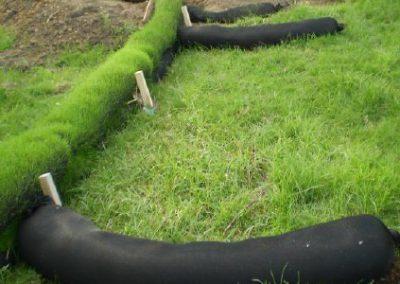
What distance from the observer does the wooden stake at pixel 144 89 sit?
5926 mm

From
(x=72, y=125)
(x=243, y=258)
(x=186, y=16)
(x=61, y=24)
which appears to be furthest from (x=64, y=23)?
(x=243, y=258)

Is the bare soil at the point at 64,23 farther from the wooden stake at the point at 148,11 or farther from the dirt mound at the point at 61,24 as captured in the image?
the wooden stake at the point at 148,11

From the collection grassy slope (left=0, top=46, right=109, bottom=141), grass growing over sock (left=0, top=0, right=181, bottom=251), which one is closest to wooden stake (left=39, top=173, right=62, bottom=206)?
grass growing over sock (left=0, top=0, right=181, bottom=251)

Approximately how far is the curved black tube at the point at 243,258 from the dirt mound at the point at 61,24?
5126 mm

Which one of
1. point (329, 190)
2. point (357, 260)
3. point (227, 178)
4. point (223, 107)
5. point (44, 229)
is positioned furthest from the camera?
point (223, 107)

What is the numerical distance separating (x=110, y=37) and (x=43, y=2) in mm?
2133

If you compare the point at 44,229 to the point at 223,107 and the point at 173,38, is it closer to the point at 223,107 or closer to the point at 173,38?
the point at 223,107

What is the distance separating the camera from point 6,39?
834 cm

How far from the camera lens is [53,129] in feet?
15.7

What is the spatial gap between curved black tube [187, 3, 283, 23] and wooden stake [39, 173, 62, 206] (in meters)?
5.28

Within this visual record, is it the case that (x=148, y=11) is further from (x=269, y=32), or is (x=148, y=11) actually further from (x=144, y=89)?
(x=144, y=89)

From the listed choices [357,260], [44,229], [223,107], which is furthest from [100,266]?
[223,107]

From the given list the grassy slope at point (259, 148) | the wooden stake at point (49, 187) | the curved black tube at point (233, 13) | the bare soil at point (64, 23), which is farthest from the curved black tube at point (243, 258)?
the curved black tube at point (233, 13)

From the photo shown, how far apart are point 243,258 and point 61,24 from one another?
683 centimetres
